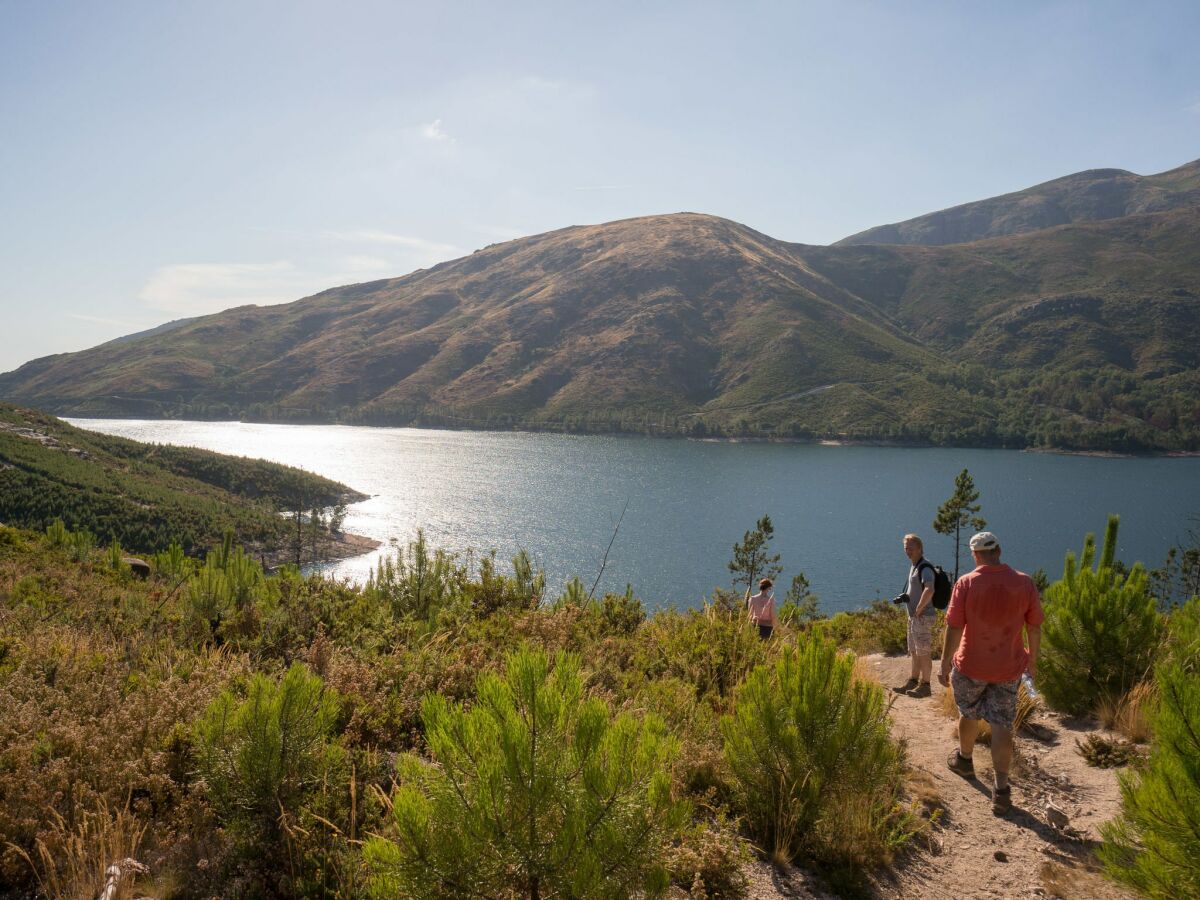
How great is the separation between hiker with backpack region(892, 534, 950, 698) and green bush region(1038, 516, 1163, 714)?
1173 mm

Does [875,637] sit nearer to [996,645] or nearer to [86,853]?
[996,645]

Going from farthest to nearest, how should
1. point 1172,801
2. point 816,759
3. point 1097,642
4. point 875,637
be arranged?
1. point 875,637
2. point 1097,642
3. point 816,759
4. point 1172,801

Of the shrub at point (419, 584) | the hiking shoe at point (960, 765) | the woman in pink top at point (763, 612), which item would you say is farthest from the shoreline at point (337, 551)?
the hiking shoe at point (960, 765)

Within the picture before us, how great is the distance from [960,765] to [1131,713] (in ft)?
5.86

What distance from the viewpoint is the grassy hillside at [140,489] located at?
53.5 meters

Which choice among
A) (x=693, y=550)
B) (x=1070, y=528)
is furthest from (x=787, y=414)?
(x=693, y=550)

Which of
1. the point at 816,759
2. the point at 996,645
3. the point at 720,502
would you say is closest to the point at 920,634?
the point at 996,645

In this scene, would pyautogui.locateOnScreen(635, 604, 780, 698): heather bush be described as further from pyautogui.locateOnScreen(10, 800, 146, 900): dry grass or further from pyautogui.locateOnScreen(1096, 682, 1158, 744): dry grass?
pyautogui.locateOnScreen(10, 800, 146, 900): dry grass

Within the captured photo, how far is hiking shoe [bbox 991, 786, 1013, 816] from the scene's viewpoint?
4814mm

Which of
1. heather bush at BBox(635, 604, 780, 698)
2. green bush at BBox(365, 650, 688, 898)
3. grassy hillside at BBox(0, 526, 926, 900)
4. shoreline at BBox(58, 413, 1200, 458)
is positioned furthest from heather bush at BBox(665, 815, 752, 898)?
shoreline at BBox(58, 413, 1200, 458)

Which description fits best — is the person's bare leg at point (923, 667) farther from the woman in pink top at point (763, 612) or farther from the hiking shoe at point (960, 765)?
the hiking shoe at point (960, 765)

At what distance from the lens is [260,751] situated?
3088mm

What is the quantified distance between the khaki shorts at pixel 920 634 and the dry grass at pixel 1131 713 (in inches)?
71.2

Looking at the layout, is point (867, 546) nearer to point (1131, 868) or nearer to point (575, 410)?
point (1131, 868)
